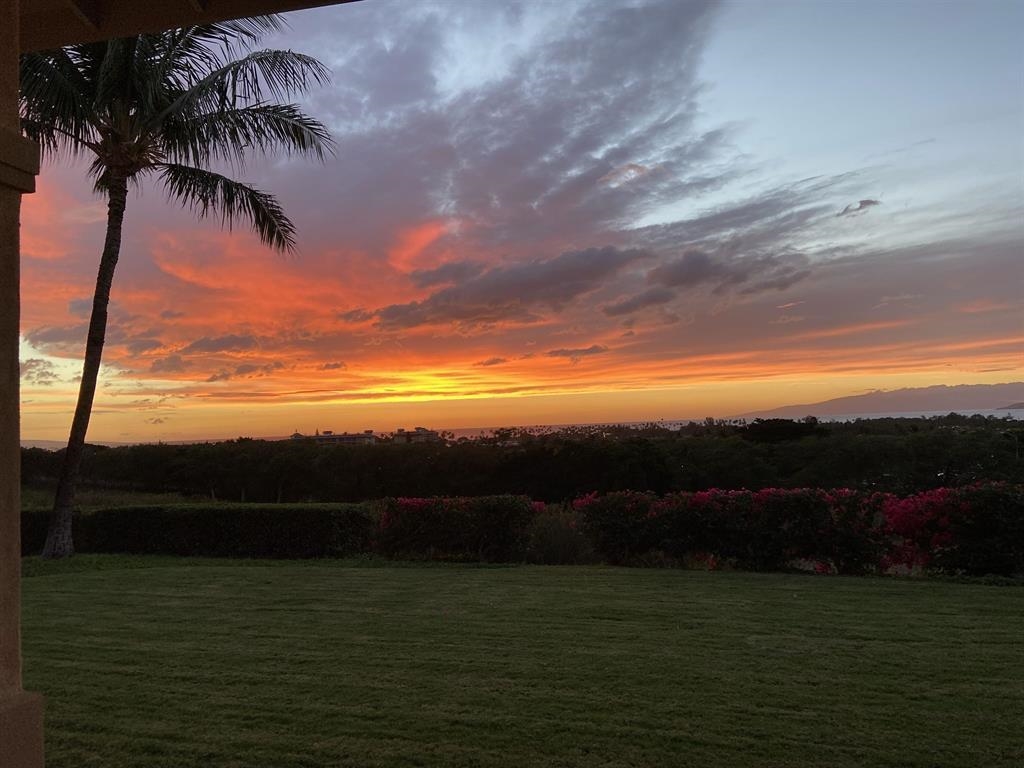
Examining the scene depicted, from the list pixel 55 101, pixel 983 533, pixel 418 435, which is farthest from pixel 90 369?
pixel 983 533

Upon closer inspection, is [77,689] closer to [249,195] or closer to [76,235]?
[249,195]

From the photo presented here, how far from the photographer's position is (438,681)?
178 inches

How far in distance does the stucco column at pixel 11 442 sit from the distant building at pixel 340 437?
15.4 metres

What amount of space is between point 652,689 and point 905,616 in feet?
11.0

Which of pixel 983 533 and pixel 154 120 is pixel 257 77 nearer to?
pixel 154 120

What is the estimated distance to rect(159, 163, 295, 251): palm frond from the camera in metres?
12.6

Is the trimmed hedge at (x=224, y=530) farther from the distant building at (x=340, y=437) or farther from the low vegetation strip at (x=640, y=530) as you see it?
the distant building at (x=340, y=437)

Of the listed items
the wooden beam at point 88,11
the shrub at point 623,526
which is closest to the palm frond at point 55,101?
the wooden beam at point 88,11

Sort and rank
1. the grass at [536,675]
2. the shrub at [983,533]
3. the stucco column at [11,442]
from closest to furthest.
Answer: the stucco column at [11,442] < the grass at [536,675] < the shrub at [983,533]

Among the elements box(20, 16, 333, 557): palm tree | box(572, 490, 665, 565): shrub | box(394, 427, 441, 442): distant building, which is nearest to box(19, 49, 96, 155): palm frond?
box(20, 16, 333, 557): palm tree

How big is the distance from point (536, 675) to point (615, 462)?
9.95 metres

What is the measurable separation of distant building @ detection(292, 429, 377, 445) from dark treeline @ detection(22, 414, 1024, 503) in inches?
19.0

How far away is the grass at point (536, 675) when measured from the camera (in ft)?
11.5

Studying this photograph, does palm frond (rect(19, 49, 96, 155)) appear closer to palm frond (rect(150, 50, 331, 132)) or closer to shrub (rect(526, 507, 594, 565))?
palm frond (rect(150, 50, 331, 132))
